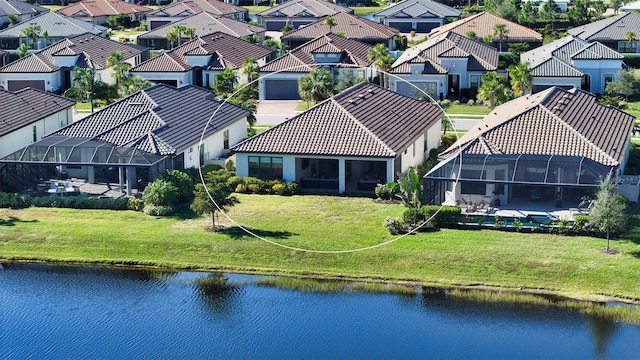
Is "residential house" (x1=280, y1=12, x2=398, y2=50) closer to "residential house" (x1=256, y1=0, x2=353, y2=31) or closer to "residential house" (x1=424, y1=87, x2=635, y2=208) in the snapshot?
"residential house" (x1=256, y1=0, x2=353, y2=31)

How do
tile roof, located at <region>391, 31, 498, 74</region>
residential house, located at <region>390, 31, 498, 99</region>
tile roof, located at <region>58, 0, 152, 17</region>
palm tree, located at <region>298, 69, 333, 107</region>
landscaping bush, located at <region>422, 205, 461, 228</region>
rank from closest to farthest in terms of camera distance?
landscaping bush, located at <region>422, 205, 461, 228</region>
palm tree, located at <region>298, 69, 333, 107</region>
residential house, located at <region>390, 31, 498, 99</region>
tile roof, located at <region>391, 31, 498, 74</region>
tile roof, located at <region>58, 0, 152, 17</region>

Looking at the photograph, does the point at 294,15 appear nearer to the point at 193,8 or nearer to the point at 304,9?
the point at 304,9

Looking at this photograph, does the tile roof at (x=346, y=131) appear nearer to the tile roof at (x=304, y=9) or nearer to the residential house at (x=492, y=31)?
the residential house at (x=492, y=31)

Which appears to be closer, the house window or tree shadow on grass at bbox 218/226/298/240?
tree shadow on grass at bbox 218/226/298/240

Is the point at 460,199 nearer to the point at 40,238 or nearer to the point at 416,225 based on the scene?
the point at 416,225

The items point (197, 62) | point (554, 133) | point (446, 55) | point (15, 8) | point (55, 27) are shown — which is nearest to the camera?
point (554, 133)

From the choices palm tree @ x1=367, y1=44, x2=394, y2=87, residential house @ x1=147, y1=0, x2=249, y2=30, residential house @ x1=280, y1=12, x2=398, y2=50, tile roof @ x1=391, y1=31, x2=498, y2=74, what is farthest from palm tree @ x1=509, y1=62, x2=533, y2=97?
residential house @ x1=147, y1=0, x2=249, y2=30

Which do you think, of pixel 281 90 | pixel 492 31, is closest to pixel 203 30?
pixel 281 90

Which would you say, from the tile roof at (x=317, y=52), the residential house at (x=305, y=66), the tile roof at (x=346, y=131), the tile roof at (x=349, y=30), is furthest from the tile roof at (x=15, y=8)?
the tile roof at (x=346, y=131)
